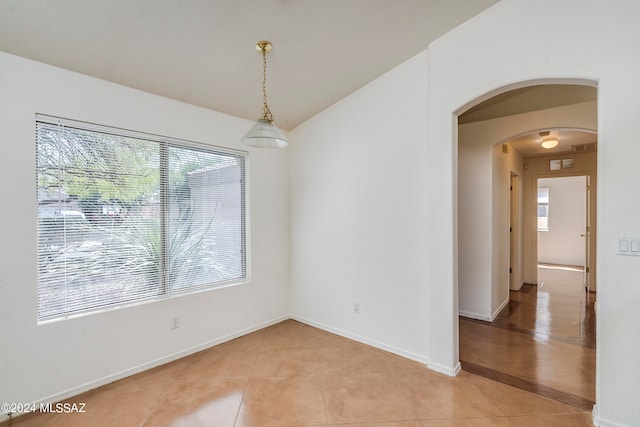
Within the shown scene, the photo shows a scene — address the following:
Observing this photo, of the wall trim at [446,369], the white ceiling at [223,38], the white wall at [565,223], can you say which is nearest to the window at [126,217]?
the white ceiling at [223,38]

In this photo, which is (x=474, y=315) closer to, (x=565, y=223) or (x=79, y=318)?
(x=79, y=318)

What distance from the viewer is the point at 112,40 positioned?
2094 millimetres

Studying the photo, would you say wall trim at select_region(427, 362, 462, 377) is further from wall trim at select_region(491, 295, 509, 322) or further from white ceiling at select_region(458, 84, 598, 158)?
white ceiling at select_region(458, 84, 598, 158)

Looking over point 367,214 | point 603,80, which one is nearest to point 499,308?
point 367,214

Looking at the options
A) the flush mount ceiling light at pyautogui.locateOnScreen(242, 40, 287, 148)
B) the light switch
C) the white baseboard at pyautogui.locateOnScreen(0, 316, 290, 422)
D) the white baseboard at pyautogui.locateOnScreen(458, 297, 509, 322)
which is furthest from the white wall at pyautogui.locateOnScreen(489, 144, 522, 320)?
the white baseboard at pyautogui.locateOnScreen(0, 316, 290, 422)

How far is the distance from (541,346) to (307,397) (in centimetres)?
260

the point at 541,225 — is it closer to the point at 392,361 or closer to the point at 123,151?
the point at 392,361

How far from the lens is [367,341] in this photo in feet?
10.6

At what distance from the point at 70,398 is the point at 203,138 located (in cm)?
258

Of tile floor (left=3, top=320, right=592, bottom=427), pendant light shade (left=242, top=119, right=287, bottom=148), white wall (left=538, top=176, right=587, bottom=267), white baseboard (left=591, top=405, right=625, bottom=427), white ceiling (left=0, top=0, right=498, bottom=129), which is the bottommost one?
tile floor (left=3, top=320, right=592, bottom=427)

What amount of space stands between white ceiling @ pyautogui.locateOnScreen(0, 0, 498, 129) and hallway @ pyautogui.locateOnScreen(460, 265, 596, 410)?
10.2ft

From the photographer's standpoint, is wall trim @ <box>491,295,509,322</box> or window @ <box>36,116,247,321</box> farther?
wall trim @ <box>491,295,509,322</box>

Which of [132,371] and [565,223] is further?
[565,223]

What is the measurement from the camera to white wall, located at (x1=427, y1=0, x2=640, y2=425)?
5.90 feet
